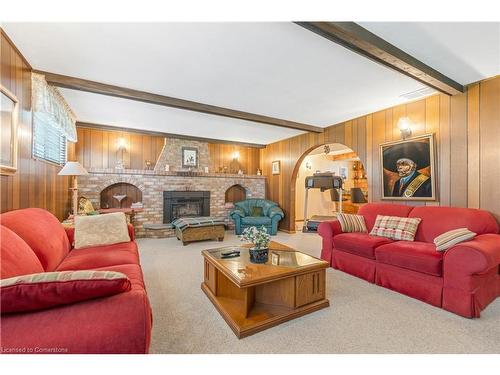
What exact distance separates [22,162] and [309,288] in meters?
3.06

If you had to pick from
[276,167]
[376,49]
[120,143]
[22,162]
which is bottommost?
[22,162]

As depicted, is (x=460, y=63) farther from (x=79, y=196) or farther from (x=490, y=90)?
(x=79, y=196)

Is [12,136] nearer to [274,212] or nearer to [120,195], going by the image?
[120,195]

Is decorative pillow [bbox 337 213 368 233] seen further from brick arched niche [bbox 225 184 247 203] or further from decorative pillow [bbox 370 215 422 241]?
brick arched niche [bbox 225 184 247 203]

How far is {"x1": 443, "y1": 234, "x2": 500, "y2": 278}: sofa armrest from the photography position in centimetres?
192

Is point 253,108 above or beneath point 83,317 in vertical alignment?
above

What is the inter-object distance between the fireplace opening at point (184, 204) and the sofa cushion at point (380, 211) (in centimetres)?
378

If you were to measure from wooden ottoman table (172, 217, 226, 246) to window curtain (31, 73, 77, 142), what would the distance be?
2414 mm

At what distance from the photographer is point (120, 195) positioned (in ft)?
17.0

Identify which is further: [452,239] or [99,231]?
[99,231]

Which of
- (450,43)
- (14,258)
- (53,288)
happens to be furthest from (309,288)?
(450,43)

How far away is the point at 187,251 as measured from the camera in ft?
13.2
